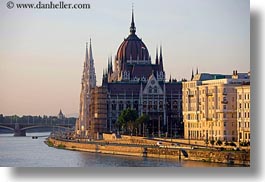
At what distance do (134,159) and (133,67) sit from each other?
8.13 meters

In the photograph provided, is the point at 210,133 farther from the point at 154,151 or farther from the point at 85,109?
the point at 85,109

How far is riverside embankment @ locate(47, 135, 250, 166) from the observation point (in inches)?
678

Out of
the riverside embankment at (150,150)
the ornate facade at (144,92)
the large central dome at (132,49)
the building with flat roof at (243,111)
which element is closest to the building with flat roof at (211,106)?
the building with flat roof at (243,111)

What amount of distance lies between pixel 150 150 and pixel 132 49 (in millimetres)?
4136

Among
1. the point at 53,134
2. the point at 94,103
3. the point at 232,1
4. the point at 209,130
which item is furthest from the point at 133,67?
the point at 232,1

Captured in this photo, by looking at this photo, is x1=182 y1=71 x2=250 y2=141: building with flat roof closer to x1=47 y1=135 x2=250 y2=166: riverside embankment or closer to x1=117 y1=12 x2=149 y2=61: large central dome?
x1=47 y1=135 x2=250 y2=166: riverside embankment

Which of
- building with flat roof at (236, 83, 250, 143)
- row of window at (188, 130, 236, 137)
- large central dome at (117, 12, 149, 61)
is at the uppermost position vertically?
large central dome at (117, 12, 149, 61)

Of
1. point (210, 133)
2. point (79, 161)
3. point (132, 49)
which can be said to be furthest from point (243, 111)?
point (132, 49)

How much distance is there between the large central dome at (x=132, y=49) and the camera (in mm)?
21128

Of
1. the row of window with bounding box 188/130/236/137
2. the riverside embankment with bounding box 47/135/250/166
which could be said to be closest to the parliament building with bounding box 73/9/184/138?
the riverside embankment with bounding box 47/135/250/166

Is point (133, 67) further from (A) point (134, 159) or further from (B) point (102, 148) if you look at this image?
(A) point (134, 159)

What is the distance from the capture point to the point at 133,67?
2766 cm

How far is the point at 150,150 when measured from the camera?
2100cm

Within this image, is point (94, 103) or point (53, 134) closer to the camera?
point (94, 103)
